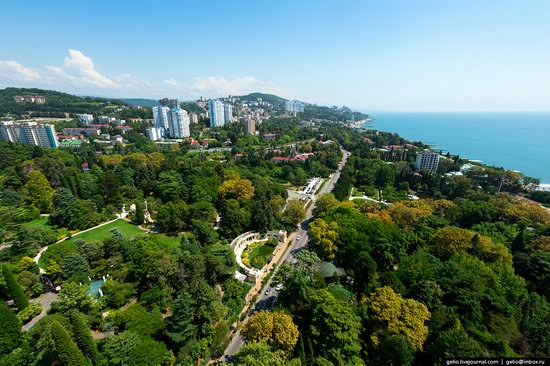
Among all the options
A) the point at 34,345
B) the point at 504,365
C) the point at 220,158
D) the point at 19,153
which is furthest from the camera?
the point at 220,158

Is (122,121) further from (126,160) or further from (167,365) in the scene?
(167,365)

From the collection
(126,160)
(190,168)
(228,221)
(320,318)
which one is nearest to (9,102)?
(126,160)

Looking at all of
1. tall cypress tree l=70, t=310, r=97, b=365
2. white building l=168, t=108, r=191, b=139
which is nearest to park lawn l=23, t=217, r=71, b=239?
tall cypress tree l=70, t=310, r=97, b=365

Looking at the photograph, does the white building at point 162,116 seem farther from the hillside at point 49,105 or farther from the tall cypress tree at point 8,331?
the tall cypress tree at point 8,331

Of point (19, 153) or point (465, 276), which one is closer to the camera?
point (465, 276)

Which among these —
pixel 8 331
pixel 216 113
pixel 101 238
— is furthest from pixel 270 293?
pixel 216 113

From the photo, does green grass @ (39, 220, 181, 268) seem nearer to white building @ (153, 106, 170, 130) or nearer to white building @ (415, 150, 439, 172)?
white building @ (415, 150, 439, 172)

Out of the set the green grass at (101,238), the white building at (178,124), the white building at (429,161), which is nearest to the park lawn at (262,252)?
the green grass at (101,238)
